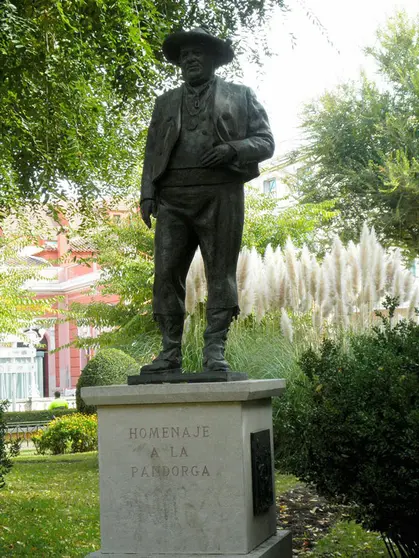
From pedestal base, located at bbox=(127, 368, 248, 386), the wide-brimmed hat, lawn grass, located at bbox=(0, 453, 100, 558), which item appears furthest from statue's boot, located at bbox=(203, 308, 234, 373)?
lawn grass, located at bbox=(0, 453, 100, 558)

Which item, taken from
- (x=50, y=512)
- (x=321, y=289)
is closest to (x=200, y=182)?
(x=50, y=512)

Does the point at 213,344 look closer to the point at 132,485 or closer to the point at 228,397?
the point at 228,397

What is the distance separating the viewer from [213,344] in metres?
5.54

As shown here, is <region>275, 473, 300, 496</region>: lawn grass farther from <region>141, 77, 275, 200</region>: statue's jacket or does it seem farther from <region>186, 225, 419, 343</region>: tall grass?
<region>141, 77, 275, 200</region>: statue's jacket

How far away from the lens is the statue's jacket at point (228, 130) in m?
5.47

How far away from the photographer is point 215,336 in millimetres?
5566

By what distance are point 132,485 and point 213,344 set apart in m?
0.98

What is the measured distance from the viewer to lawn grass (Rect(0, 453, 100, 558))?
6.98 m

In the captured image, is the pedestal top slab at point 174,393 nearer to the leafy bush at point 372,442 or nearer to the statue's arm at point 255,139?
the leafy bush at point 372,442

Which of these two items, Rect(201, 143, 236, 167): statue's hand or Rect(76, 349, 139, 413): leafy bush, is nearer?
Rect(201, 143, 236, 167): statue's hand

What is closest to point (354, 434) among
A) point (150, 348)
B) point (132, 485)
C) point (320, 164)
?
point (132, 485)

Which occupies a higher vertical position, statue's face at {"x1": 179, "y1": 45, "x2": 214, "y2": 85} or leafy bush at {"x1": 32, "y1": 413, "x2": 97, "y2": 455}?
statue's face at {"x1": 179, "y1": 45, "x2": 214, "y2": 85}

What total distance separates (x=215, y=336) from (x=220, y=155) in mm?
1119

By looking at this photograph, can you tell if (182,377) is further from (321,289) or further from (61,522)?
(321,289)
